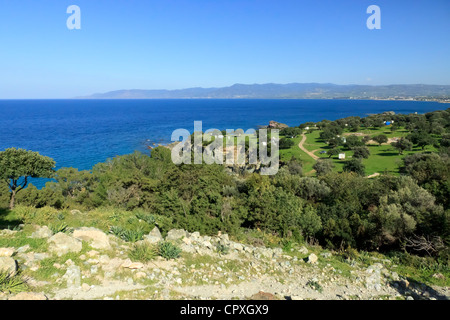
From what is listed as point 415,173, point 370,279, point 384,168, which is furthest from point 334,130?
point 370,279

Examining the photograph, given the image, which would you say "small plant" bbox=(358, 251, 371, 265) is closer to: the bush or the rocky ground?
the rocky ground

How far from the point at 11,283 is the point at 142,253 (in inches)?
147

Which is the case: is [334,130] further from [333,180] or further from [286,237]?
[286,237]

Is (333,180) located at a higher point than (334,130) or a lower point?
lower

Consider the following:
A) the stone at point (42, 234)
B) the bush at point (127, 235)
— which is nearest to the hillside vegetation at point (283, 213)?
the bush at point (127, 235)

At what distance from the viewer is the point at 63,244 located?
904cm

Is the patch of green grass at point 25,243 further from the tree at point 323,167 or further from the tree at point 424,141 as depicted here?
the tree at point 424,141

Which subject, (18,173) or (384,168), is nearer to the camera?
(18,173)

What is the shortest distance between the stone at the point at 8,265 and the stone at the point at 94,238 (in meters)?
2.54

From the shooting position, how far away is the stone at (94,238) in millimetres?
9641

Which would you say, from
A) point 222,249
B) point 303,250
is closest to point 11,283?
point 222,249

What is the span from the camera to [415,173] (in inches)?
1041

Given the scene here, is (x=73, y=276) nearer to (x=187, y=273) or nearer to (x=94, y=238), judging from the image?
(x=94, y=238)
